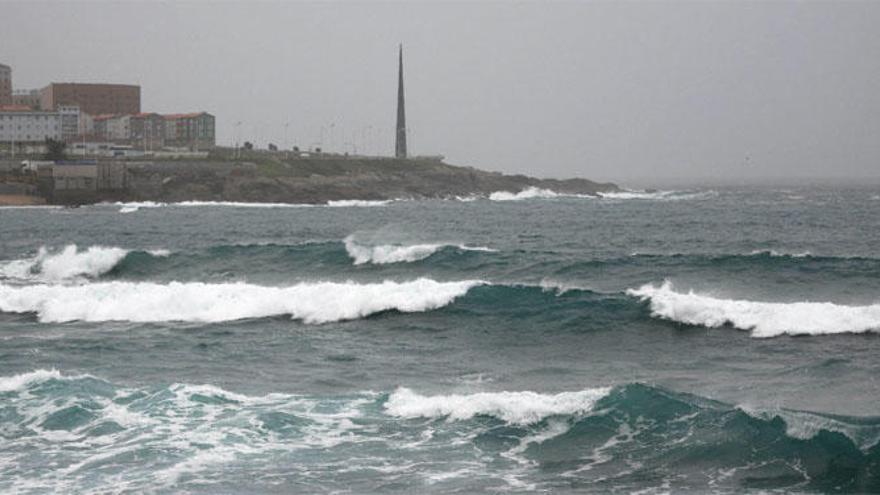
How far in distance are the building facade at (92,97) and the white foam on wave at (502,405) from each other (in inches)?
6903

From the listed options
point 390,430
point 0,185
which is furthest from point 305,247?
point 0,185

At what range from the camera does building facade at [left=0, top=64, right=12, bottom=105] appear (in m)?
184

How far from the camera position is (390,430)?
17828 millimetres

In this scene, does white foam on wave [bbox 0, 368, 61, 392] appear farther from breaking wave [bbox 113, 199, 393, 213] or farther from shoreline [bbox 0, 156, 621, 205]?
shoreline [bbox 0, 156, 621, 205]

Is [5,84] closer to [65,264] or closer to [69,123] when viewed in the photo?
[69,123]

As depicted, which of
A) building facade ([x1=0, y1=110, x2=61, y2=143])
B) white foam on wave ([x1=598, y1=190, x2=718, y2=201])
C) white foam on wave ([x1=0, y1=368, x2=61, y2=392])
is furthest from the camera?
building facade ([x1=0, y1=110, x2=61, y2=143])

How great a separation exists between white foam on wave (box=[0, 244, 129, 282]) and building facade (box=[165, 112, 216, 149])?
111694 millimetres

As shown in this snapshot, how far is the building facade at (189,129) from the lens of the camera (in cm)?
15288

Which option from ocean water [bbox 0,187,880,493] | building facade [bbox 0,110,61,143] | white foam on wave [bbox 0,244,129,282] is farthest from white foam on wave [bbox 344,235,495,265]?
building facade [bbox 0,110,61,143]

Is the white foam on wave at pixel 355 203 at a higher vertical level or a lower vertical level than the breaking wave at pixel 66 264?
higher

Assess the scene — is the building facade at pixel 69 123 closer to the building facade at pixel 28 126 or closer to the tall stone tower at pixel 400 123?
the building facade at pixel 28 126

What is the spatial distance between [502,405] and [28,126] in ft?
435

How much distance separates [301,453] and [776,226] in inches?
1895

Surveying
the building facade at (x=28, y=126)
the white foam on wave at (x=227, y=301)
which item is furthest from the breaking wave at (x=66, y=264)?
the building facade at (x=28, y=126)
